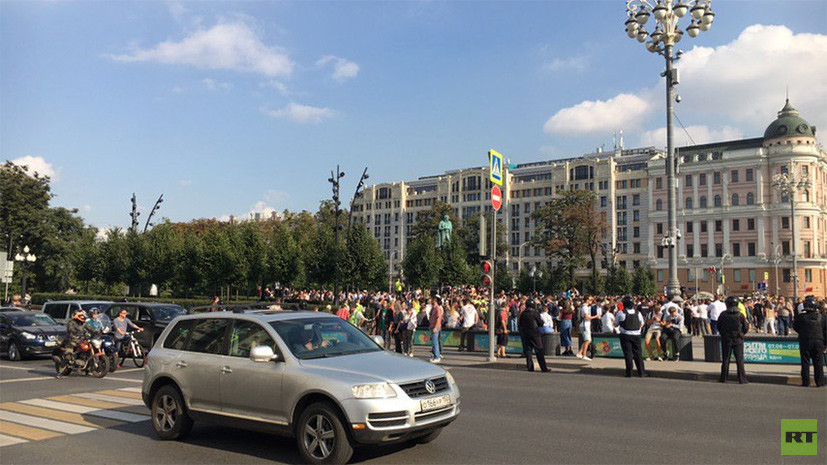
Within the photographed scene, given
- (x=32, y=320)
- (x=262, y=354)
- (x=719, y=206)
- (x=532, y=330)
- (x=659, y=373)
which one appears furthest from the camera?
(x=719, y=206)

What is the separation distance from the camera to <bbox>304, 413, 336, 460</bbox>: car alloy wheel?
665cm

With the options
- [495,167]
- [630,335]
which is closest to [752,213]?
[495,167]

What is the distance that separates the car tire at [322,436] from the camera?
21.4 feet

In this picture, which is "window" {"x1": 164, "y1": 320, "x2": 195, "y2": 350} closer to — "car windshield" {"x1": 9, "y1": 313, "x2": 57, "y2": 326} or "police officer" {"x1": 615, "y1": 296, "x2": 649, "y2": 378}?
"police officer" {"x1": 615, "y1": 296, "x2": 649, "y2": 378}

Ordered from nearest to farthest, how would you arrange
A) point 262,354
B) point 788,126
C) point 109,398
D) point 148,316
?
point 262,354, point 109,398, point 148,316, point 788,126

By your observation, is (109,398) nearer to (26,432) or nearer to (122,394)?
(122,394)

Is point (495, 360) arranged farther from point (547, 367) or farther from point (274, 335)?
point (274, 335)

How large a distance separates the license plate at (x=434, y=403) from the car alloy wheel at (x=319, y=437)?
952 mm

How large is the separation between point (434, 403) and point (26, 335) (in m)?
17.8

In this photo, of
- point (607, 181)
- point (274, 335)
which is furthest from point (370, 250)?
point (607, 181)

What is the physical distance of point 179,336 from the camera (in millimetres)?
8406

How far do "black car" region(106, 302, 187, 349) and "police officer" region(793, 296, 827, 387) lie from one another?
54.4 ft

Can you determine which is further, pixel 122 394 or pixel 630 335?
pixel 630 335

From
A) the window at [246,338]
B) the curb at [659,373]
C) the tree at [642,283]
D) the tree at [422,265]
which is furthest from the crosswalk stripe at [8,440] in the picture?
the tree at [642,283]
